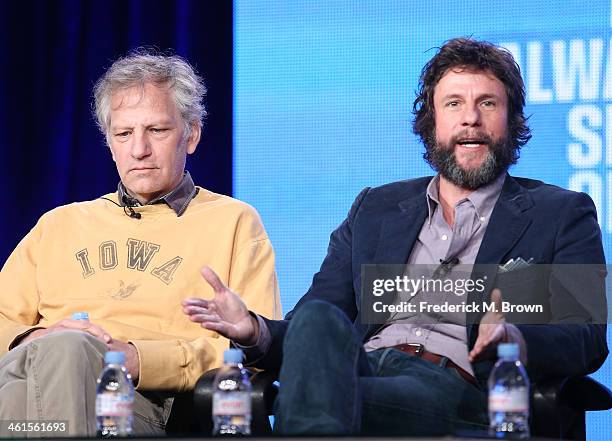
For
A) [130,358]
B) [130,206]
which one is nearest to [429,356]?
[130,358]

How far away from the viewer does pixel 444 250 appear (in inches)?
112

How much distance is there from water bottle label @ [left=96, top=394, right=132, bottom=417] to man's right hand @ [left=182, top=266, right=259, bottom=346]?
1.05ft

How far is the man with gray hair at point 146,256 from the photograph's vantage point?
286 cm

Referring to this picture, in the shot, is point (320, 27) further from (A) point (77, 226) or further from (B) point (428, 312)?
(B) point (428, 312)

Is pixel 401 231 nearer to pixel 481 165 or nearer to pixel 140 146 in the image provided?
pixel 481 165

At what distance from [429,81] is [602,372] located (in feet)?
3.96

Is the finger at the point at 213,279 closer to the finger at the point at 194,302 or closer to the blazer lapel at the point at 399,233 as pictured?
the finger at the point at 194,302

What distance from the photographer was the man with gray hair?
9.37ft

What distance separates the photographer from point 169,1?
4.21 metres

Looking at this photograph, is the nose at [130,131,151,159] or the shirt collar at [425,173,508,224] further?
the nose at [130,131,151,159]

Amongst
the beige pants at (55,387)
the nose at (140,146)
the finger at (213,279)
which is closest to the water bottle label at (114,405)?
the beige pants at (55,387)

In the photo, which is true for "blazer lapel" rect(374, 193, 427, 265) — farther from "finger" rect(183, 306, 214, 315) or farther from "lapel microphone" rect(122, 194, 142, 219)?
"lapel microphone" rect(122, 194, 142, 219)

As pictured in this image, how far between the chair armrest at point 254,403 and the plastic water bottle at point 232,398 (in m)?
0.02

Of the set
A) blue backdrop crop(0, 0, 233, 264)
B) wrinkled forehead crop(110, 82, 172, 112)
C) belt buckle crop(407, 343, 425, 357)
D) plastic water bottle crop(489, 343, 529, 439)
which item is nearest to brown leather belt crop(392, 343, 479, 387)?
belt buckle crop(407, 343, 425, 357)
